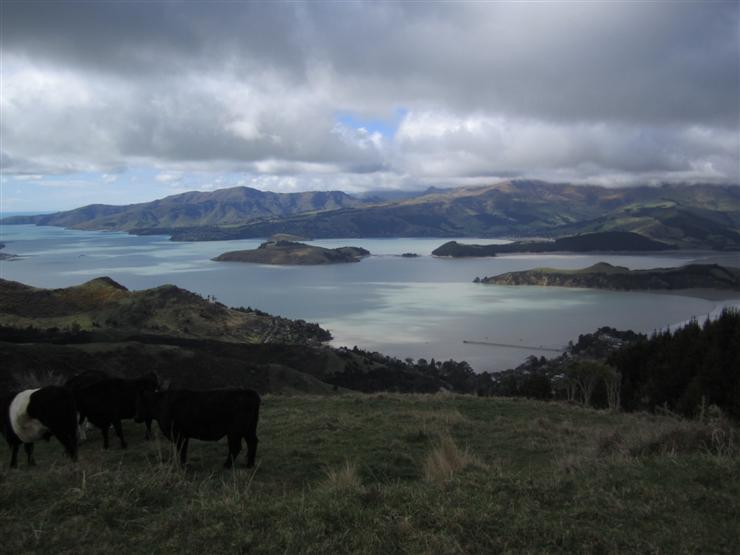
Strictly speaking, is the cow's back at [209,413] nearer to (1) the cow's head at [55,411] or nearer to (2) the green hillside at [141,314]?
(1) the cow's head at [55,411]

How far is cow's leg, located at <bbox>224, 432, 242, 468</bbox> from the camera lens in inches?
319

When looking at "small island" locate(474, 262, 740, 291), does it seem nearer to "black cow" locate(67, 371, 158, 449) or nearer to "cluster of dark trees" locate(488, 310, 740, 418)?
"cluster of dark trees" locate(488, 310, 740, 418)

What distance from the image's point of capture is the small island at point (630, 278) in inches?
6747

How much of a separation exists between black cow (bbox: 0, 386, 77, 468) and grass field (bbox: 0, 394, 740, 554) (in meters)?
0.41

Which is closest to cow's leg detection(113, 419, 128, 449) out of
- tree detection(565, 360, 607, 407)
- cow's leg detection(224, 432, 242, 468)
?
cow's leg detection(224, 432, 242, 468)

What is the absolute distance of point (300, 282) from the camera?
195250 millimetres

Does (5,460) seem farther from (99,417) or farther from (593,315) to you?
(593,315)

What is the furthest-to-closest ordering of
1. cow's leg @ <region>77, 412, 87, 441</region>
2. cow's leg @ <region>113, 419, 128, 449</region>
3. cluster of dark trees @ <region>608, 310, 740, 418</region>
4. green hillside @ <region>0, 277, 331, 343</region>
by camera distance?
green hillside @ <region>0, 277, 331, 343</region> < cluster of dark trees @ <region>608, 310, 740, 418</region> < cow's leg @ <region>77, 412, 87, 441</region> < cow's leg @ <region>113, 419, 128, 449</region>

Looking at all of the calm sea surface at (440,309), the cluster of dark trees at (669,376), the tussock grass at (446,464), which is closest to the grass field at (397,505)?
the tussock grass at (446,464)

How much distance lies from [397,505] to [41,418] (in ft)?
19.9

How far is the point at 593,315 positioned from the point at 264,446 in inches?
5231

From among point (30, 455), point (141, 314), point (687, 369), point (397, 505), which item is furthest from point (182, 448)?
point (141, 314)

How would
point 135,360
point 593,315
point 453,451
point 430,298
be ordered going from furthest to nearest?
point 430,298 → point 593,315 → point 135,360 → point 453,451

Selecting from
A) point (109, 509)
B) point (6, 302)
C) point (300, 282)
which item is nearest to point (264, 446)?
point (109, 509)
